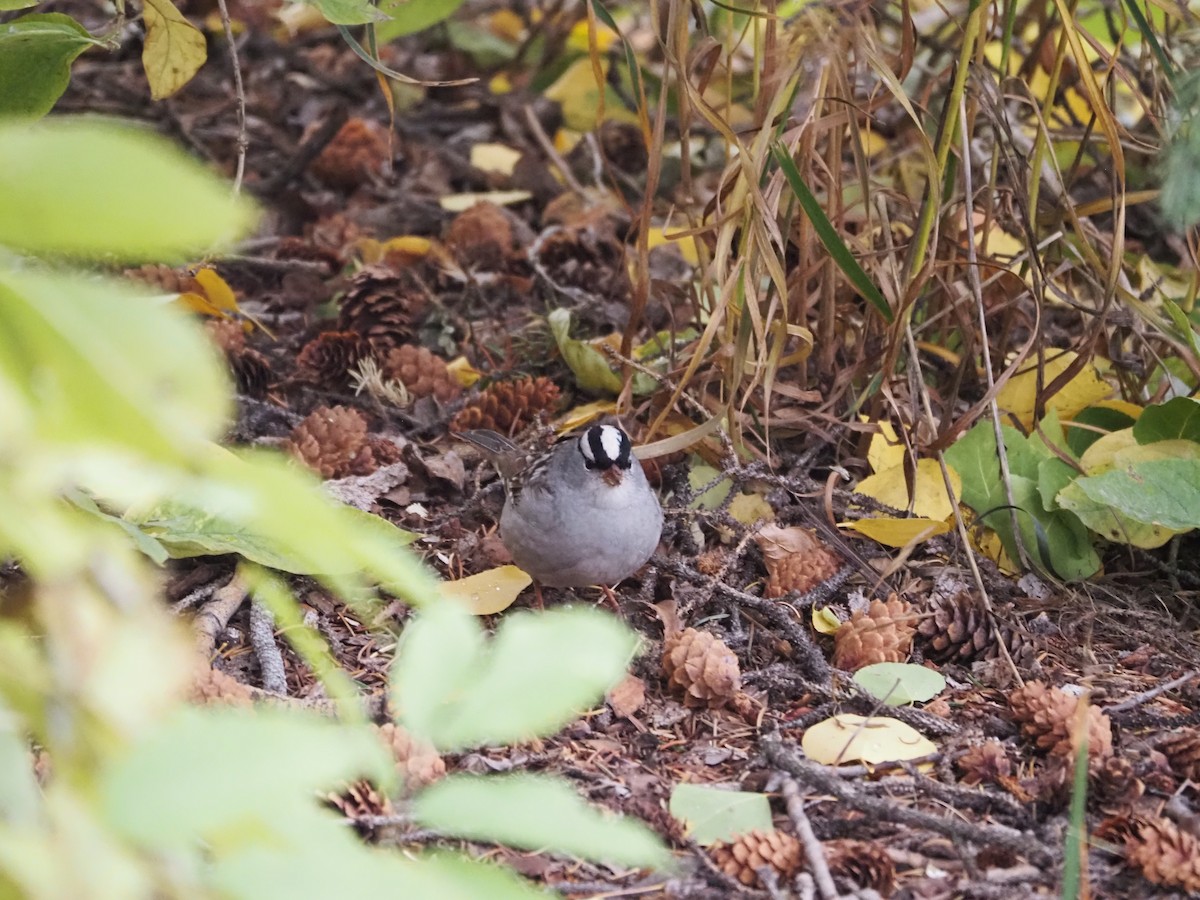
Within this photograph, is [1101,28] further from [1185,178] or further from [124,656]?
[124,656]

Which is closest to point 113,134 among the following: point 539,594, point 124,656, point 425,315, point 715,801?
point 124,656

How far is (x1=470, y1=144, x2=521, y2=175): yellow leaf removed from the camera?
3.39 metres

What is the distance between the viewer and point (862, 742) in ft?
4.88

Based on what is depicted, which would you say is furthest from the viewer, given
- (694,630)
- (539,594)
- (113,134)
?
(539,594)

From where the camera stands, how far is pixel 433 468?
2.23m

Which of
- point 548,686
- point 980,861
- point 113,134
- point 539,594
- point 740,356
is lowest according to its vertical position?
point 539,594

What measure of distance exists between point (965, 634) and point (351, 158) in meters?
2.17

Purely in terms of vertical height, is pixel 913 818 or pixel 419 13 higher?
pixel 419 13

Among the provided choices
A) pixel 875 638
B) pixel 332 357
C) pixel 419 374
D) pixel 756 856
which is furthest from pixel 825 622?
pixel 332 357

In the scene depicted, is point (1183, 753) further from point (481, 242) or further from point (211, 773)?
point (481, 242)

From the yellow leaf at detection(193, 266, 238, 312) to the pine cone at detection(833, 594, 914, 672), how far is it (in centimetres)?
147

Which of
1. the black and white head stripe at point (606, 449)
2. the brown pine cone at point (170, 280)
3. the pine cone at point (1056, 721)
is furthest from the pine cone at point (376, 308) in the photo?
the pine cone at point (1056, 721)

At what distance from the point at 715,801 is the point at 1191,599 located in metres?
0.95

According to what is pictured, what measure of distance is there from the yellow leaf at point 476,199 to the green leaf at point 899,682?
186 cm
